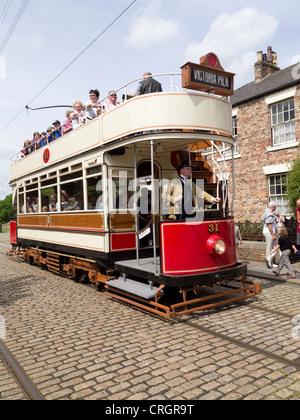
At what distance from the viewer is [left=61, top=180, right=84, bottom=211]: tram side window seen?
8.12 meters

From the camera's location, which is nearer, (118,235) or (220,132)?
(220,132)

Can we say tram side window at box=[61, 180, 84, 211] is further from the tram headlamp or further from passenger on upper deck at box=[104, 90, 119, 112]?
the tram headlamp

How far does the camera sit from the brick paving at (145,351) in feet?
11.3

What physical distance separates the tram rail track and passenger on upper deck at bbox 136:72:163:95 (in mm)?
4606

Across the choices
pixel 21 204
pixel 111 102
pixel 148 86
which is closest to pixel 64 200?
pixel 111 102

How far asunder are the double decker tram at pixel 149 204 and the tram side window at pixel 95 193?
21mm

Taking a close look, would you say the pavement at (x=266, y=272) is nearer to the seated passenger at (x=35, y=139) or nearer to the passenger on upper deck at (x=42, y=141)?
the passenger on upper deck at (x=42, y=141)

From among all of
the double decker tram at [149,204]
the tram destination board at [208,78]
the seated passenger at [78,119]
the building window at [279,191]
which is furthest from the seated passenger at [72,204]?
the building window at [279,191]

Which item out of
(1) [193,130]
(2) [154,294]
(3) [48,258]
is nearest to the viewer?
(2) [154,294]

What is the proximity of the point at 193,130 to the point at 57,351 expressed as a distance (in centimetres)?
404

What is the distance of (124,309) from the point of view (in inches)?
249

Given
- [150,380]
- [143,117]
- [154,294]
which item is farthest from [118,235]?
[150,380]

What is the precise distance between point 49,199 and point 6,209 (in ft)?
308

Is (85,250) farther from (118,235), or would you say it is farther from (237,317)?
(237,317)
